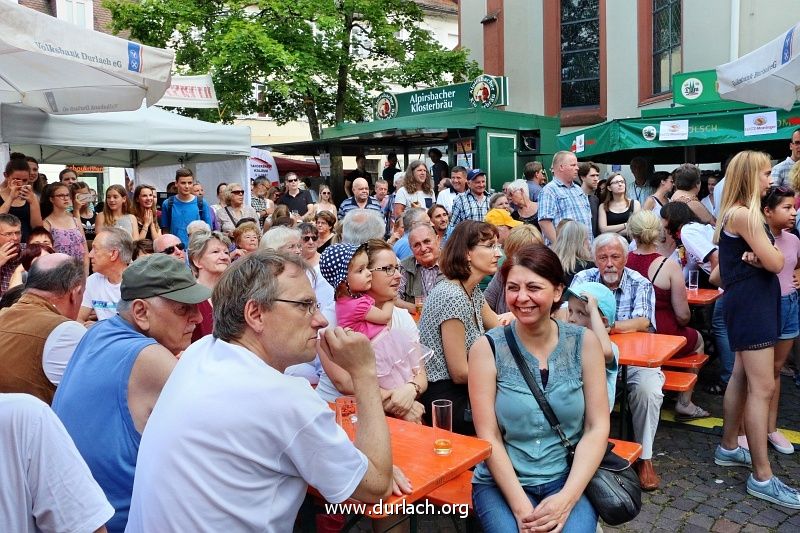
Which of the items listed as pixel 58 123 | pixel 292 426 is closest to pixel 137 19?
pixel 58 123

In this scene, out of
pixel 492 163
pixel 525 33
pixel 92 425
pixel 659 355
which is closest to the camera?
pixel 92 425

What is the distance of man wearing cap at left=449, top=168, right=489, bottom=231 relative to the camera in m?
8.50

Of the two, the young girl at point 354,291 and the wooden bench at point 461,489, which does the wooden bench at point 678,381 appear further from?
the young girl at point 354,291

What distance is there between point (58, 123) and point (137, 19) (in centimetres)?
1357

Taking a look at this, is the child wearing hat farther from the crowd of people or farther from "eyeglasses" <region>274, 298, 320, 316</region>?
"eyeglasses" <region>274, 298, 320, 316</region>

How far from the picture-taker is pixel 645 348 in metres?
A: 4.27

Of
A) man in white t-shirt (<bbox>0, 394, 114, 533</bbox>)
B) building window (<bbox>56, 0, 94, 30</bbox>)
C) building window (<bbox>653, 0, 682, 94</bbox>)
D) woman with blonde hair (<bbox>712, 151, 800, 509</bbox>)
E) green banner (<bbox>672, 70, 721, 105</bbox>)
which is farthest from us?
A: building window (<bbox>56, 0, 94, 30</bbox>)

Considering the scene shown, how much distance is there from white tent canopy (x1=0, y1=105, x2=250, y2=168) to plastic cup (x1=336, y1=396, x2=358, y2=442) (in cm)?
536

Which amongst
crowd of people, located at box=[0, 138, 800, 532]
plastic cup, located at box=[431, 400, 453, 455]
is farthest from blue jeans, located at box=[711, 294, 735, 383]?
plastic cup, located at box=[431, 400, 453, 455]

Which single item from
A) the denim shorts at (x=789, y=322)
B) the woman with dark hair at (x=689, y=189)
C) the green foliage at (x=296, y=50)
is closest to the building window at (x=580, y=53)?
the green foliage at (x=296, y=50)

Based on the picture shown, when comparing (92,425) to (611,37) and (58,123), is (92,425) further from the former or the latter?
(611,37)

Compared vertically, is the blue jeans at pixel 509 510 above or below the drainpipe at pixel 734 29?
below

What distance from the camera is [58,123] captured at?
7.07 meters

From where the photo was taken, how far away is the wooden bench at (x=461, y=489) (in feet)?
9.98
